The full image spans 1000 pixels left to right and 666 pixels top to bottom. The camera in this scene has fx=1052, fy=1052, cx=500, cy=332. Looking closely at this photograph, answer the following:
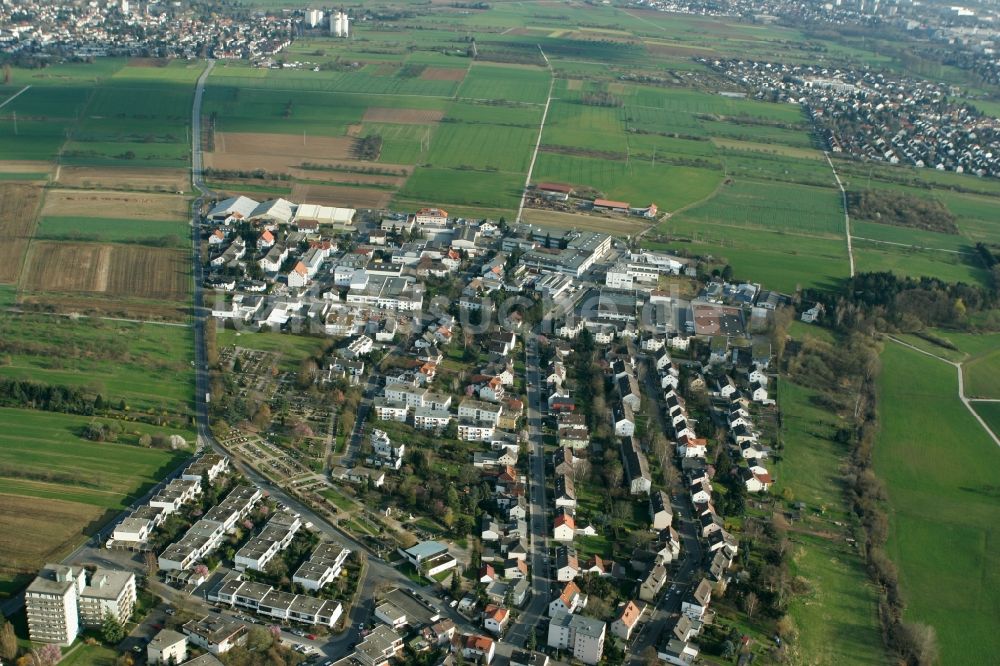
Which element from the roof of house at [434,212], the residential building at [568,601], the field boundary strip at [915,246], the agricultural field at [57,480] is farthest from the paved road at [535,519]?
the field boundary strip at [915,246]

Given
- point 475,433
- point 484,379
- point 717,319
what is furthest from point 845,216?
point 475,433

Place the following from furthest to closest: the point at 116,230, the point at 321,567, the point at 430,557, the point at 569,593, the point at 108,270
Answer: the point at 116,230
the point at 108,270
the point at 430,557
the point at 321,567
the point at 569,593

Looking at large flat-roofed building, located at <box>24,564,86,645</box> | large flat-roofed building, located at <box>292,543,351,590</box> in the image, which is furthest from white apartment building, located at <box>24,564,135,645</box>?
large flat-roofed building, located at <box>292,543,351,590</box>

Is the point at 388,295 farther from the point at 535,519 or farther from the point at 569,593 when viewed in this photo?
the point at 569,593

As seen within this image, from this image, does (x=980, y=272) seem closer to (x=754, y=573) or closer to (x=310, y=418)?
(x=754, y=573)

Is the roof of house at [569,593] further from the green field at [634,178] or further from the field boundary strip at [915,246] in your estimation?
the field boundary strip at [915,246]
